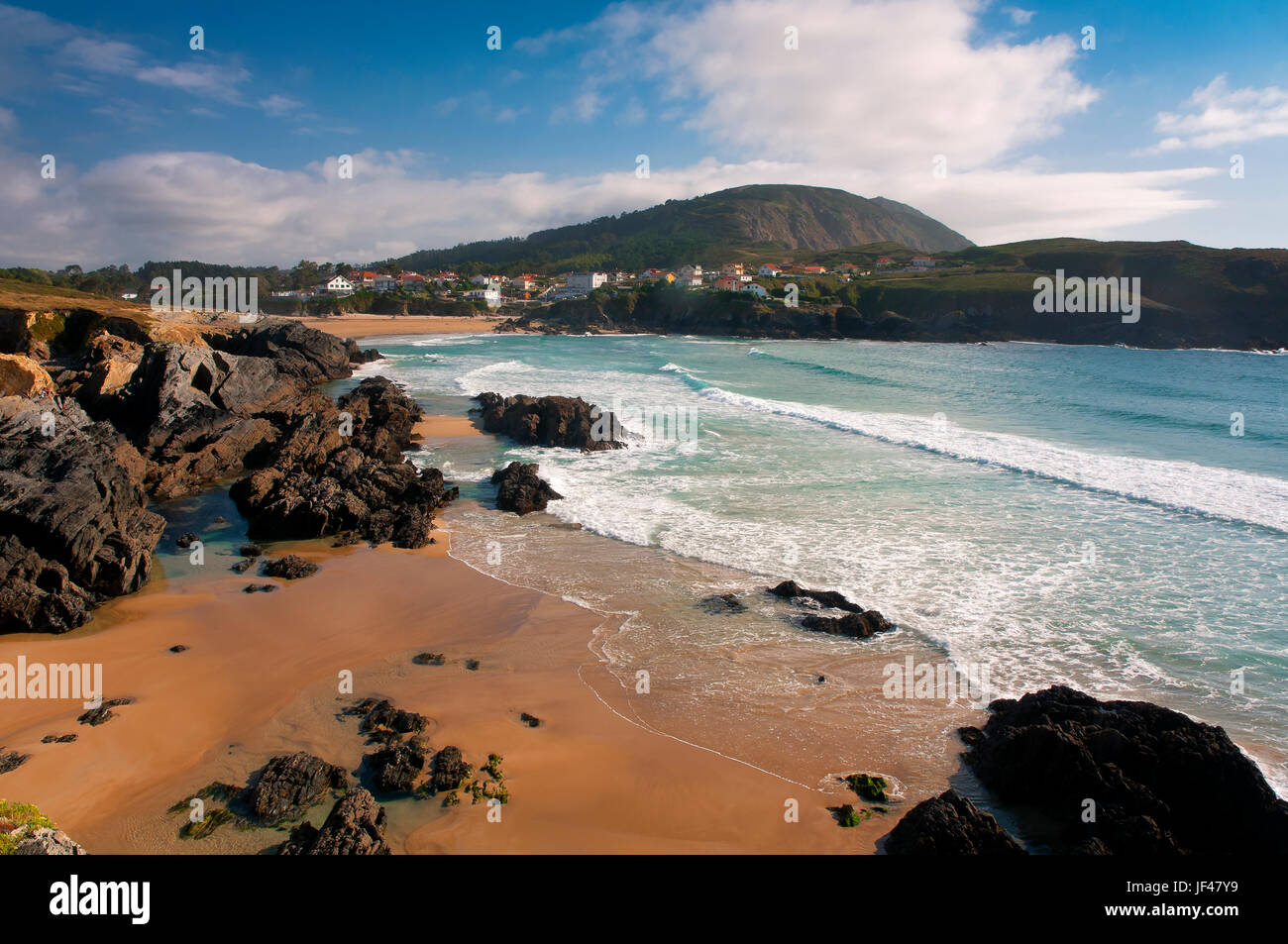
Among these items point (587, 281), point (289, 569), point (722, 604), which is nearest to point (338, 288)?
point (587, 281)

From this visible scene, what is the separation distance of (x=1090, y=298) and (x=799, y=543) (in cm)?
9861

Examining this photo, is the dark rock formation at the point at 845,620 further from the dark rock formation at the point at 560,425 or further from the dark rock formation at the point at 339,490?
the dark rock formation at the point at 560,425

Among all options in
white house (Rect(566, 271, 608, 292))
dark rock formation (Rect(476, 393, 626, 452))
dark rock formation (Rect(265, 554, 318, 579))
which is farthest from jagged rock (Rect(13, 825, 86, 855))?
white house (Rect(566, 271, 608, 292))

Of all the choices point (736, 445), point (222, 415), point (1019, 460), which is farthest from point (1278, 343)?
point (222, 415)

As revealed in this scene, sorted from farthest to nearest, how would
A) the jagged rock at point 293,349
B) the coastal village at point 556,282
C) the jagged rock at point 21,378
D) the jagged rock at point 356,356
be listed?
the coastal village at point 556,282 → the jagged rock at point 356,356 → the jagged rock at point 293,349 → the jagged rock at point 21,378

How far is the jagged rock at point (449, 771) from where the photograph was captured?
6715mm

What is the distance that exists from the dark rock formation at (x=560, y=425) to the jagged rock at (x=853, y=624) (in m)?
13.0

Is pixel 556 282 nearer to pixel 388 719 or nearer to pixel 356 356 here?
pixel 356 356

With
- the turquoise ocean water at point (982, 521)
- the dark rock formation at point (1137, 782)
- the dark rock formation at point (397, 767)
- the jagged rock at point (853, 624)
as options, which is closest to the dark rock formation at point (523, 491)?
the turquoise ocean water at point (982, 521)

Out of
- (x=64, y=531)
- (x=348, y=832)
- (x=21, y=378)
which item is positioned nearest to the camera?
(x=348, y=832)

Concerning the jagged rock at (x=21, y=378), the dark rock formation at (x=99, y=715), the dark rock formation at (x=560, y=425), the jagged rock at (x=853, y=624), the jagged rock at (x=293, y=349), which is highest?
the jagged rock at (x=293, y=349)

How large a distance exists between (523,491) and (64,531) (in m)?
8.40

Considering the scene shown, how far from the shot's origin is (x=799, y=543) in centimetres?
1361

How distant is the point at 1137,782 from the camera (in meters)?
6.50
